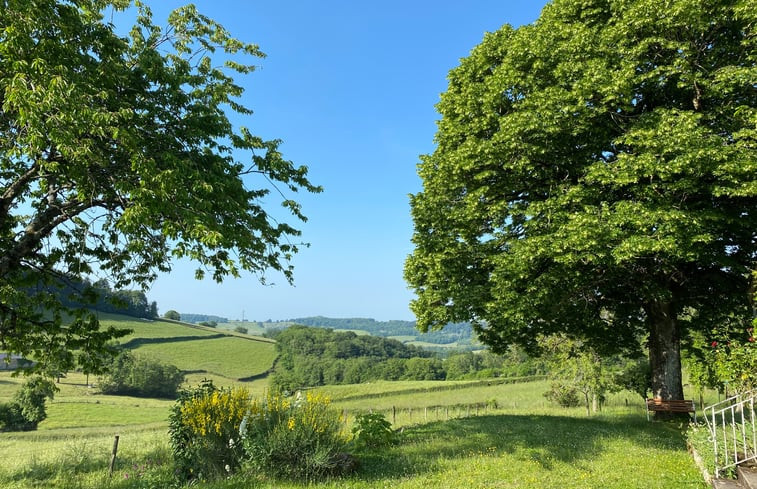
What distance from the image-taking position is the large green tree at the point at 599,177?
37.9 ft

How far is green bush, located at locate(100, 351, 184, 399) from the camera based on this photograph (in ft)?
286

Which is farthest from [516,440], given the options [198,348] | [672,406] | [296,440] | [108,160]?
[198,348]

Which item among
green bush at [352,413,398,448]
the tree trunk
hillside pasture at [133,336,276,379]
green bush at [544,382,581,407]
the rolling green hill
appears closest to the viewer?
green bush at [352,413,398,448]

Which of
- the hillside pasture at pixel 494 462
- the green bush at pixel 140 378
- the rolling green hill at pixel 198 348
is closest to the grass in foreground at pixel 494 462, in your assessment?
the hillside pasture at pixel 494 462

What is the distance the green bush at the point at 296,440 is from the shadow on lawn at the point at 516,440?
96 centimetres

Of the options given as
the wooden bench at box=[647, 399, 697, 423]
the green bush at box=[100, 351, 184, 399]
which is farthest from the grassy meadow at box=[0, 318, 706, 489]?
the green bush at box=[100, 351, 184, 399]

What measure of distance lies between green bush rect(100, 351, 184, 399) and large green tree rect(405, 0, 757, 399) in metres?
90.9

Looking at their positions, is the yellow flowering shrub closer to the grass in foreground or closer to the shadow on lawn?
the grass in foreground

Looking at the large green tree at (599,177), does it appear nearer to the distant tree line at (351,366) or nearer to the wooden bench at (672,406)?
the wooden bench at (672,406)

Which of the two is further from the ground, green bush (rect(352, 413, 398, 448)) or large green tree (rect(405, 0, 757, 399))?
large green tree (rect(405, 0, 757, 399))

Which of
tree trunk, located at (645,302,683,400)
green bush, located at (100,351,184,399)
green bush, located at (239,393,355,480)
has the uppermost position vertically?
tree trunk, located at (645,302,683,400)

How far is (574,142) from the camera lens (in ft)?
45.9

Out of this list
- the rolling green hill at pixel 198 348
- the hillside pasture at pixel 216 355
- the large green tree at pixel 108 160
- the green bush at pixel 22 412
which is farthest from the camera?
the rolling green hill at pixel 198 348

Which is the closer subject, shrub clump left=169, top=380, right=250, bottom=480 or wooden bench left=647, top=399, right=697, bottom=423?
shrub clump left=169, top=380, right=250, bottom=480
